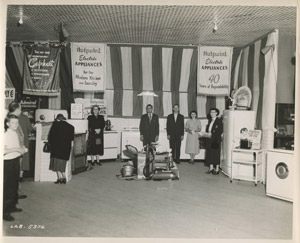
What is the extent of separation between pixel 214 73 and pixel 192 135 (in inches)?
99.5

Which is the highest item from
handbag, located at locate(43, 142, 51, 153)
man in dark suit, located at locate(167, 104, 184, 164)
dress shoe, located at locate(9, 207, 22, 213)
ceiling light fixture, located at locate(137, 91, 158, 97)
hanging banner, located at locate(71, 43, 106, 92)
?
hanging banner, located at locate(71, 43, 106, 92)

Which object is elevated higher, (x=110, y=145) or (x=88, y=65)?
(x=88, y=65)

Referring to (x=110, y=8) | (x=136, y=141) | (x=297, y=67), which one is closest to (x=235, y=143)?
(x=136, y=141)

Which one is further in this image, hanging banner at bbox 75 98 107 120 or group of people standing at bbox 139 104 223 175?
hanging banner at bbox 75 98 107 120

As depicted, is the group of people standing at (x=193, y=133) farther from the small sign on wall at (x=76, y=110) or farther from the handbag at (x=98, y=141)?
the small sign on wall at (x=76, y=110)

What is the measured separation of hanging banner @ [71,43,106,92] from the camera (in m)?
5.11

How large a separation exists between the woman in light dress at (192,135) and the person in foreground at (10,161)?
4.46 m

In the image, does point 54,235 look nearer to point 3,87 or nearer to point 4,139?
point 4,139

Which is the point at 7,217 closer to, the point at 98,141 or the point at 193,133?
the point at 98,141

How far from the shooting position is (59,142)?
570cm

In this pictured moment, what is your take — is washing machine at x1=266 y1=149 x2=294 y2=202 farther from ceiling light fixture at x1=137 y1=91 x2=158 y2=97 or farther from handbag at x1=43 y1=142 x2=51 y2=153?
handbag at x1=43 y1=142 x2=51 y2=153

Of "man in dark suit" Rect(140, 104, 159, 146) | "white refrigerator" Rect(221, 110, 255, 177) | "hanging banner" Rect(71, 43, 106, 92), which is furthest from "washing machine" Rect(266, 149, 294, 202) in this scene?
"hanging banner" Rect(71, 43, 106, 92)

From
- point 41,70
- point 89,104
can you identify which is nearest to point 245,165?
point 89,104

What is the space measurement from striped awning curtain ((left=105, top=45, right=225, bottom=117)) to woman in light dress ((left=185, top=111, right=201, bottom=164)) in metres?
0.24
